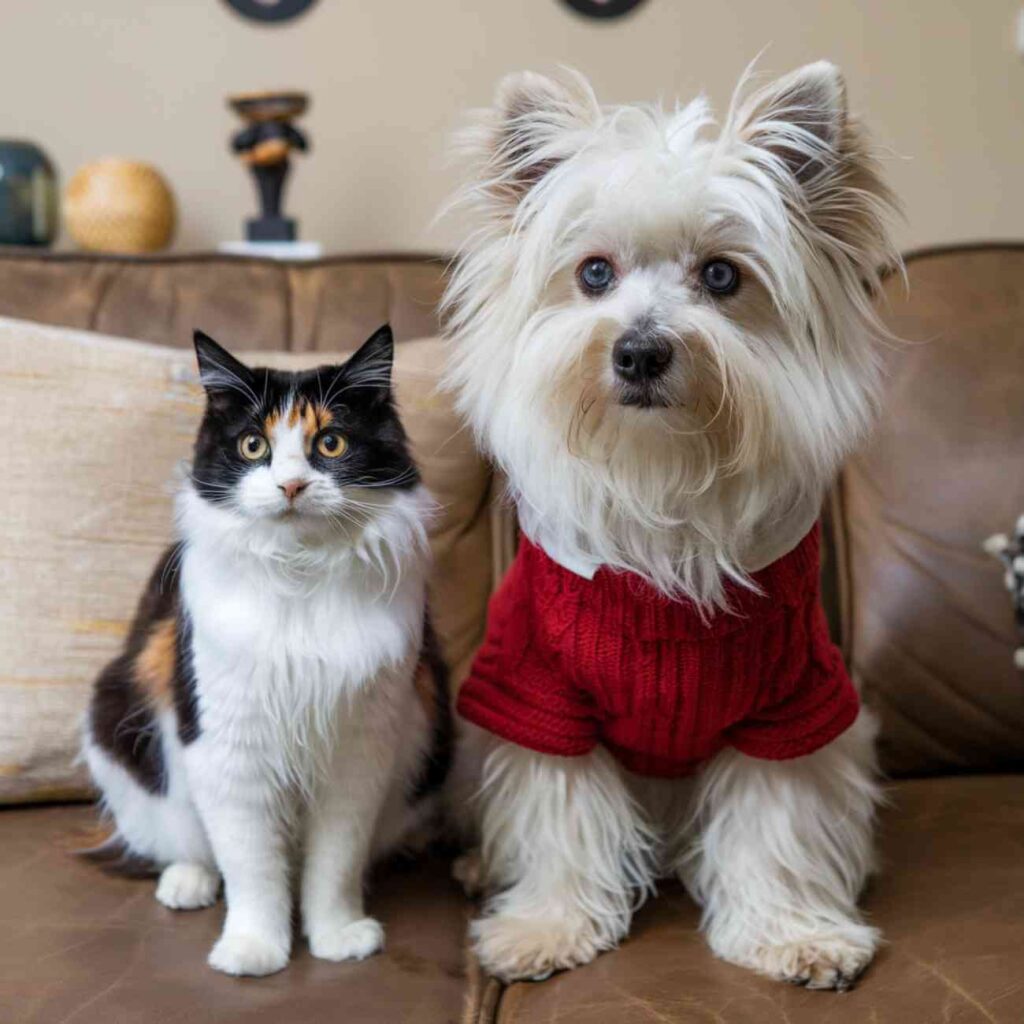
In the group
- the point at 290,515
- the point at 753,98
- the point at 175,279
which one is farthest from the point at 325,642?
the point at 175,279

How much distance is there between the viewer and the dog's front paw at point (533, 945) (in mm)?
1215

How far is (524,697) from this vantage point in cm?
128

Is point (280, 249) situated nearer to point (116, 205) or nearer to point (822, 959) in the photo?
point (116, 205)

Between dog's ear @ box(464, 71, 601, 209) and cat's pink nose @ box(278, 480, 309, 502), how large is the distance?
0.41 meters

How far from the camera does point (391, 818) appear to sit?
1.37 metres

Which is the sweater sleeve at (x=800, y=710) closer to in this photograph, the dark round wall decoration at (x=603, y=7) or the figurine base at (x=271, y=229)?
the figurine base at (x=271, y=229)

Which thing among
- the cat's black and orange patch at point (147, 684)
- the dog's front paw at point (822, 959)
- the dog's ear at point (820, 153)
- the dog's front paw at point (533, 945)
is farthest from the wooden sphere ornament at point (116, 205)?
the dog's front paw at point (822, 959)

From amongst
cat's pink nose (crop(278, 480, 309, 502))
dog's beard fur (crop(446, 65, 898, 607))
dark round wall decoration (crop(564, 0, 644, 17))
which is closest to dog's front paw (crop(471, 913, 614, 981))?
dog's beard fur (crop(446, 65, 898, 607))

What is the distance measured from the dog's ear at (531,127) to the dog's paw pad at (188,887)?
83 cm

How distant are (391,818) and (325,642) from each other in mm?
330

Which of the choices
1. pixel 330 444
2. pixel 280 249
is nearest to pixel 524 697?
pixel 330 444

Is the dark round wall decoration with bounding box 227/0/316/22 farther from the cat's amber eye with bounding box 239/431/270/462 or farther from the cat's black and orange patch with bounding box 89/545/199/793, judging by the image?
the cat's amber eye with bounding box 239/431/270/462

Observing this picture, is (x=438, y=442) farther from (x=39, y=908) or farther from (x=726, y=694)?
(x=39, y=908)

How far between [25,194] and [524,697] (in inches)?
55.6
